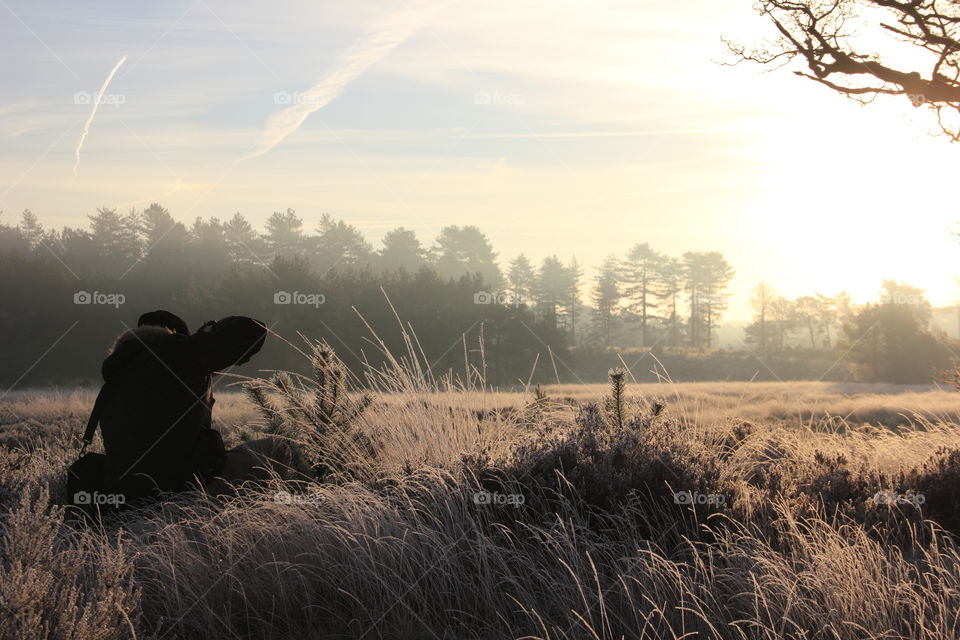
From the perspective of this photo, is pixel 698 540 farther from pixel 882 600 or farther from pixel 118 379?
pixel 118 379

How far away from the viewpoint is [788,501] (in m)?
4.59

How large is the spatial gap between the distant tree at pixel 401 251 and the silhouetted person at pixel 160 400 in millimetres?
65971

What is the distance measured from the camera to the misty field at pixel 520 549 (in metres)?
3.32

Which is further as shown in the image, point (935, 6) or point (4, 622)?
point (935, 6)

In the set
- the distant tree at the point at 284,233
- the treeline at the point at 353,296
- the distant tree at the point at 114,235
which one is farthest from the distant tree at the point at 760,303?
the distant tree at the point at 114,235

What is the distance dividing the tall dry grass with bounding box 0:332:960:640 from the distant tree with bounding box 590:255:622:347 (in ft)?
253

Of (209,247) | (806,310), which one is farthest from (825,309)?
(209,247)

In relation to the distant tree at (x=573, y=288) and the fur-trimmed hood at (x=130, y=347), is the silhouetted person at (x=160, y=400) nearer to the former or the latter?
the fur-trimmed hood at (x=130, y=347)

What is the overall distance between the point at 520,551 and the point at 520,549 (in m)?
0.10

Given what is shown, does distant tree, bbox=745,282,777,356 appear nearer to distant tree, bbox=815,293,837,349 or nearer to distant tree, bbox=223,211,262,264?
distant tree, bbox=815,293,837,349

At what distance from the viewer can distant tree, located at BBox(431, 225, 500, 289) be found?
Answer: 69625 mm

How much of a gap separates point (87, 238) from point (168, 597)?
252 ft

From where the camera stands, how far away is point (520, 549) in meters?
4.06

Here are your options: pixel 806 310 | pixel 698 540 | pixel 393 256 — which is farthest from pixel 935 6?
pixel 806 310
